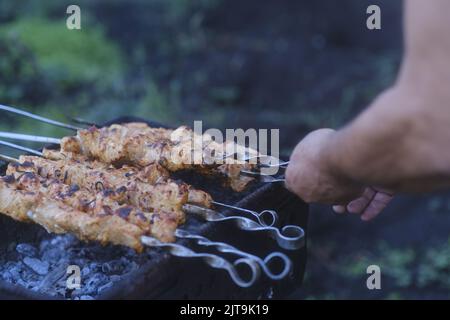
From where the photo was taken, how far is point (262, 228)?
274 cm

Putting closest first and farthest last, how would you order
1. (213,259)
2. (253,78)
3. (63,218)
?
(213,259) < (63,218) < (253,78)

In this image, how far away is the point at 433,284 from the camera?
16.6ft

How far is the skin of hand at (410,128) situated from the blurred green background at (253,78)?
287cm

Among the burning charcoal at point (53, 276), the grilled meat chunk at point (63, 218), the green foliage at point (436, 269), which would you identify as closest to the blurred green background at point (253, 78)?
the green foliage at point (436, 269)

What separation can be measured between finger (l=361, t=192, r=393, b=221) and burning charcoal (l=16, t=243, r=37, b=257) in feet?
6.77

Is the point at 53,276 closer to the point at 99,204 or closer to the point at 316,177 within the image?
the point at 99,204

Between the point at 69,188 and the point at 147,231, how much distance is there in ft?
2.08

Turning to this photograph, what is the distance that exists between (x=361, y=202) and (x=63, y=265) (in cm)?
184

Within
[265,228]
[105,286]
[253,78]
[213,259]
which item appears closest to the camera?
[213,259]

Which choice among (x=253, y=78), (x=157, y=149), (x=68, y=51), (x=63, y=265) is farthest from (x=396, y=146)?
(x=68, y=51)

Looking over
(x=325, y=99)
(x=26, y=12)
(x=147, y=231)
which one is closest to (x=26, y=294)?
(x=147, y=231)

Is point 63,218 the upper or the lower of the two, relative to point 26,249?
upper

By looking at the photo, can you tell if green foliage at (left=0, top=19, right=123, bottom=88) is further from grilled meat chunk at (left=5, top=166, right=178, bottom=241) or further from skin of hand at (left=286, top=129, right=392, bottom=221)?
skin of hand at (left=286, top=129, right=392, bottom=221)

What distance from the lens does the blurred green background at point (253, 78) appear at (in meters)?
5.55
